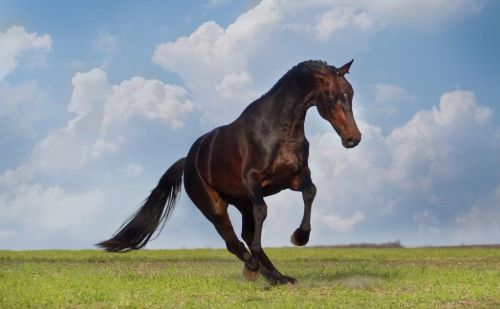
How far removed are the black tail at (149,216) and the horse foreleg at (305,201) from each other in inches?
168

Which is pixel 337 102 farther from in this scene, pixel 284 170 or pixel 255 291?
pixel 255 291

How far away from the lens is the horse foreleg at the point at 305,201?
11023 millimetres

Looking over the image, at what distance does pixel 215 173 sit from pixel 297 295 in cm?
285

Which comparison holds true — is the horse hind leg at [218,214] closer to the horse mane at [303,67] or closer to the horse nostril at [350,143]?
the horse mane at [303,67]

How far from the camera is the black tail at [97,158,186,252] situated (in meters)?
14.8

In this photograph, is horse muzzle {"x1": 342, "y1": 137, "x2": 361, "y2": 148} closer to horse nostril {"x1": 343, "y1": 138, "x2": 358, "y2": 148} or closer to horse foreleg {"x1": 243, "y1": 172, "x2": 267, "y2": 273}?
horse nostril {"x1": 343, "y1": 138, "x2": 358, "y2": 148}

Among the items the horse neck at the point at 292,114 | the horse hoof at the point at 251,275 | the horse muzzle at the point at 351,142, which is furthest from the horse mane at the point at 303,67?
the horse hoof at the point at 251,275

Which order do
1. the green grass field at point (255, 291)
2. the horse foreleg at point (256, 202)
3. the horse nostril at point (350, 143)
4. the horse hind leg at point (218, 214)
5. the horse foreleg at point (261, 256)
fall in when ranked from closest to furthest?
the green grass field at point (255, 291), the horse nostril at point (350, 143), the horse foreleg at point (256, 202), the horse foreleg at point (261, 256), the horse hind leg at point (218, 214)

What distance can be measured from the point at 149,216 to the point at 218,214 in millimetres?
2949

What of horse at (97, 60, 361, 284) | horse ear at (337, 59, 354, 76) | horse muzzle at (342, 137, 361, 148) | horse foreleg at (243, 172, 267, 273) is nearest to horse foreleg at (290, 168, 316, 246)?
horse at (97, 60, 361, 284)

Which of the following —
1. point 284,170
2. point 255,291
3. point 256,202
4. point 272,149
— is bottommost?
point 255,291

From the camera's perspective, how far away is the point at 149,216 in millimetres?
14883

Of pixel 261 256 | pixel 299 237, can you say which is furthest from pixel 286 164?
pixel 261 256

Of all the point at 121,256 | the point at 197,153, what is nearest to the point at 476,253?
the point at 121,256
